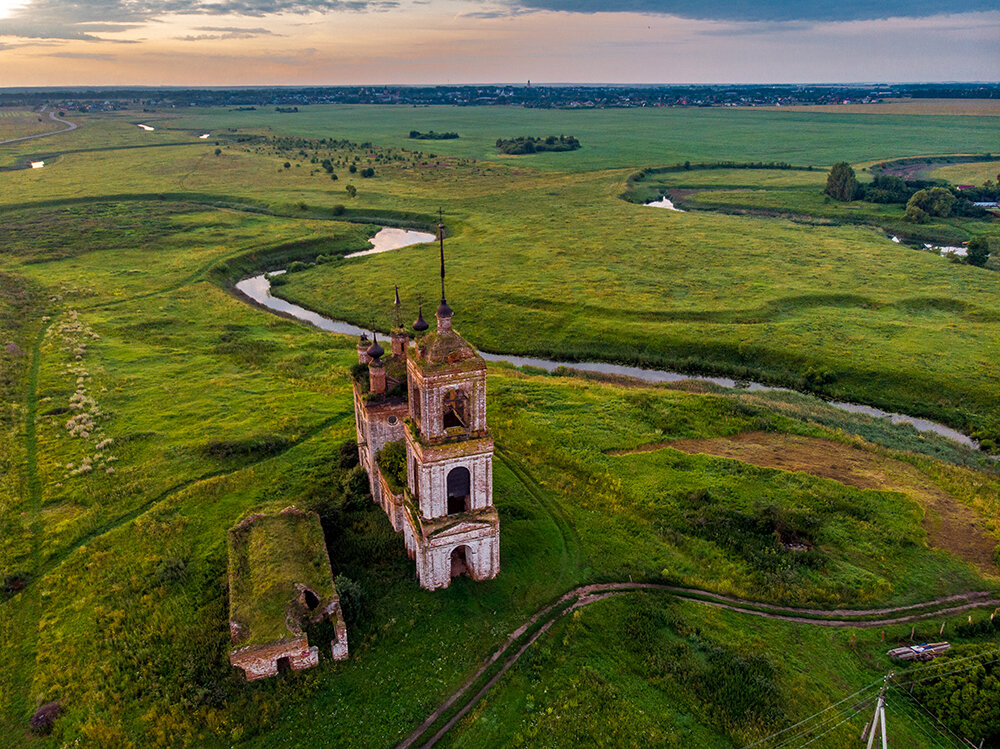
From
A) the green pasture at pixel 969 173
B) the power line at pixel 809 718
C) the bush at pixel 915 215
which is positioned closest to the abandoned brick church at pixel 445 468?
the power line at pixel 809 718

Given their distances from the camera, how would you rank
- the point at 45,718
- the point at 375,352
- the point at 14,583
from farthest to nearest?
the point at 375,352
the point at 14,583
the point at 45,718

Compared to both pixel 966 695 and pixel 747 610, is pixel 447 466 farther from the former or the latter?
pixel 966 695

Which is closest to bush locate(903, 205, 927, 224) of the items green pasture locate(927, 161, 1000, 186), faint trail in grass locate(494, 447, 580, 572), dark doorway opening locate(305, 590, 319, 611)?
green pasture locate(927, 161, 1000, 186)

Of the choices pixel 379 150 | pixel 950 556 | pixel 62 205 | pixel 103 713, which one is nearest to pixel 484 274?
pixel 950 556

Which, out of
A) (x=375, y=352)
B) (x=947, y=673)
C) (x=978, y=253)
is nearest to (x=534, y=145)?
(x=978, y=253)

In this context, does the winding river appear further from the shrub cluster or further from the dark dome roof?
the shrub cluster

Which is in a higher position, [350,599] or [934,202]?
[934,202]

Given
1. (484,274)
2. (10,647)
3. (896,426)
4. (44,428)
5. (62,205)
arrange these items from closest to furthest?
(10,647) < (44,428) < (896,426) < (484,274) < (62,205)

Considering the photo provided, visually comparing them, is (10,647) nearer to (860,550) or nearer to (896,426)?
(860,550)
